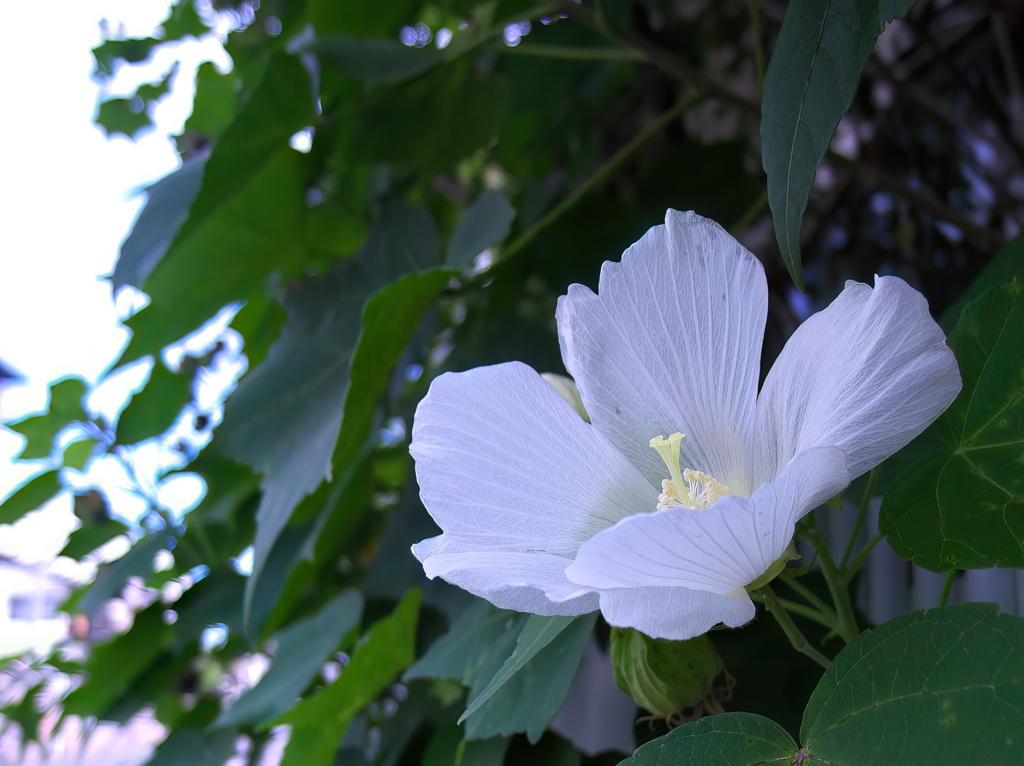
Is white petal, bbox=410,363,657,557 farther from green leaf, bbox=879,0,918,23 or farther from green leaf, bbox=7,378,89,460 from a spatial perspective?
green leaf, bbox=7,378,89,460

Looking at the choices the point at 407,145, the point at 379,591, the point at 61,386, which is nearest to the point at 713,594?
the point at 379,591

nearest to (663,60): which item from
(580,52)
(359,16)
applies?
(580,52)

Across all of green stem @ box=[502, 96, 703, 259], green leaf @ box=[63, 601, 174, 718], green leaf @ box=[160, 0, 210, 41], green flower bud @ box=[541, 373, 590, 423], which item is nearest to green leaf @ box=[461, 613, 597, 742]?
green flower bud @ box=[541, 373, 590, 423]

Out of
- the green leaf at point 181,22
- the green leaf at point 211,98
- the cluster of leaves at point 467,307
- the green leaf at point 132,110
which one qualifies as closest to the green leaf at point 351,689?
the cluster of leaves at point 467,307

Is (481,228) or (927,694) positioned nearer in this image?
(927,694)

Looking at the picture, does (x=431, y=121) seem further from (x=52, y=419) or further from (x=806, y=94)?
(x=52, y=419)

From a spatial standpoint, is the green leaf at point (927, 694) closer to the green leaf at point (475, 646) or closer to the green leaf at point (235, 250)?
the green leaf at point (475, 646)
